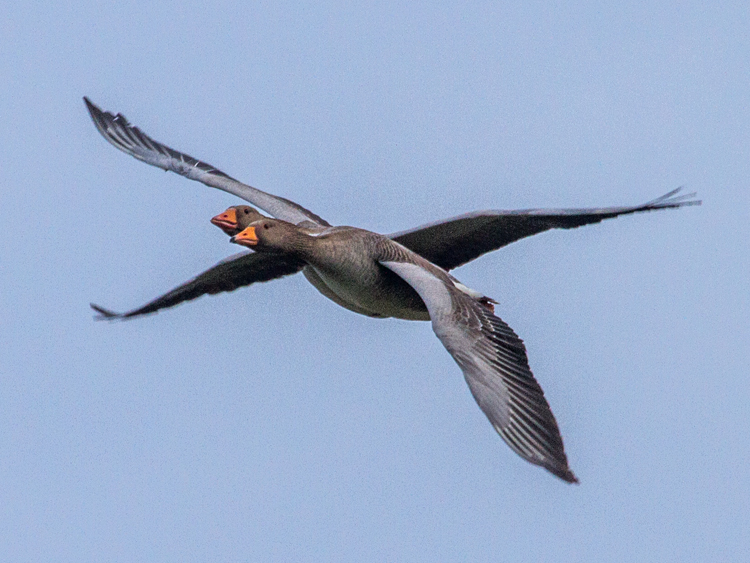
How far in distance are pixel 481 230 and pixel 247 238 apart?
10.4 feet

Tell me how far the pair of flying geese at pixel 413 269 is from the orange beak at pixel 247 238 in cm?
1

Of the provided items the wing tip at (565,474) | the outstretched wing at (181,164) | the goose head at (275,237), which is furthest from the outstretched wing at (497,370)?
the outstretched wing at (181,164)

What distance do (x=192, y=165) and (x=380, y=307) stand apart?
436 centimetres

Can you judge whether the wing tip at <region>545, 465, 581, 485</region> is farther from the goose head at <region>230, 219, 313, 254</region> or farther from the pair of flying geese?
the goose head at <region>230, 219, 313, 254</region>

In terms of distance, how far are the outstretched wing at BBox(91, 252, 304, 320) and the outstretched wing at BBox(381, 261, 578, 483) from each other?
10.7 ft

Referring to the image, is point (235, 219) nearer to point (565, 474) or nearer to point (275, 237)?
point (275, 237)

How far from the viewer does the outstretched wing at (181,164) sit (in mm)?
18009

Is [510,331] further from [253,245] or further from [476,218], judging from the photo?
[253,245]

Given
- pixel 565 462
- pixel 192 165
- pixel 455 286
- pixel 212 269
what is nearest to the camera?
pixel 565 462

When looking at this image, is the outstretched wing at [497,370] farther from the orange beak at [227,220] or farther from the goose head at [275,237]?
the orange beak at [227,220]

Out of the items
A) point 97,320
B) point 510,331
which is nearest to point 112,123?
point 97,320

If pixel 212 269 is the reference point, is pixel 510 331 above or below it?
below

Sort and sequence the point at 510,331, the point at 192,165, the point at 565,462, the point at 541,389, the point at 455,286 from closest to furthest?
the point at 565,462 < the point at 541,389 < the point at 510,331 < the point at 455,286 < the point at 192,165

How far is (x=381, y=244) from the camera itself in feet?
52.5
